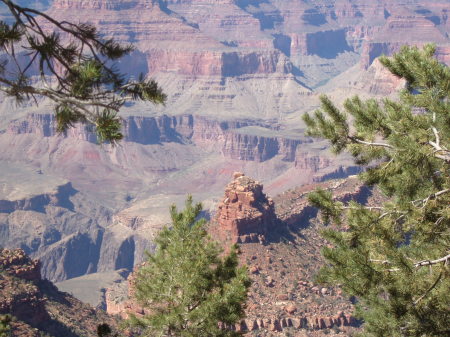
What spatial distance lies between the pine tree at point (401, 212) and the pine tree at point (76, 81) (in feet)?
19.4

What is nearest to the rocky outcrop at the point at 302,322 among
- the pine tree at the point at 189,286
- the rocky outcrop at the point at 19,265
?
the rocky outcrop at the point at 19,265

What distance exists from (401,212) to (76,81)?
320 inches

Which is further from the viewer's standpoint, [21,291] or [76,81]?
[21,291]

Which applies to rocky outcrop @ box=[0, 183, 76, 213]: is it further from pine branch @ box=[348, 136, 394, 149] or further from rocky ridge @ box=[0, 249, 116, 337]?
pine branch @ box=[348, 136, 394, 149]

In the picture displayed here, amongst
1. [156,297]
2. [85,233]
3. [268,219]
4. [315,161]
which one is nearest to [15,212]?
[85,233]

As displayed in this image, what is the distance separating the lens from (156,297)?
19.4 metres

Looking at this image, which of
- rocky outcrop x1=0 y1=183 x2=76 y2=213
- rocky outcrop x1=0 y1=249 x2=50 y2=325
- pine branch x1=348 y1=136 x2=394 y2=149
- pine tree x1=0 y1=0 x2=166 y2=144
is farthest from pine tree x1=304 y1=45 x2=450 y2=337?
rocky outcrop x1=0 y1=183 x2=76 y2=213

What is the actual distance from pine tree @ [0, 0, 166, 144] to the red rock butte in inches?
1590

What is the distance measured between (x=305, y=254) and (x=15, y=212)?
121m

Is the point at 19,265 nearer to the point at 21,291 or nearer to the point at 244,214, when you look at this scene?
the point at 21,291

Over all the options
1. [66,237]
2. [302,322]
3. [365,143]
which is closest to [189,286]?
[365,143]

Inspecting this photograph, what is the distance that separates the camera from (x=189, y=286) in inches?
732

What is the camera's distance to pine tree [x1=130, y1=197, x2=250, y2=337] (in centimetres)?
1823

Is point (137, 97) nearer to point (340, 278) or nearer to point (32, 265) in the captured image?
point (340, 278)
